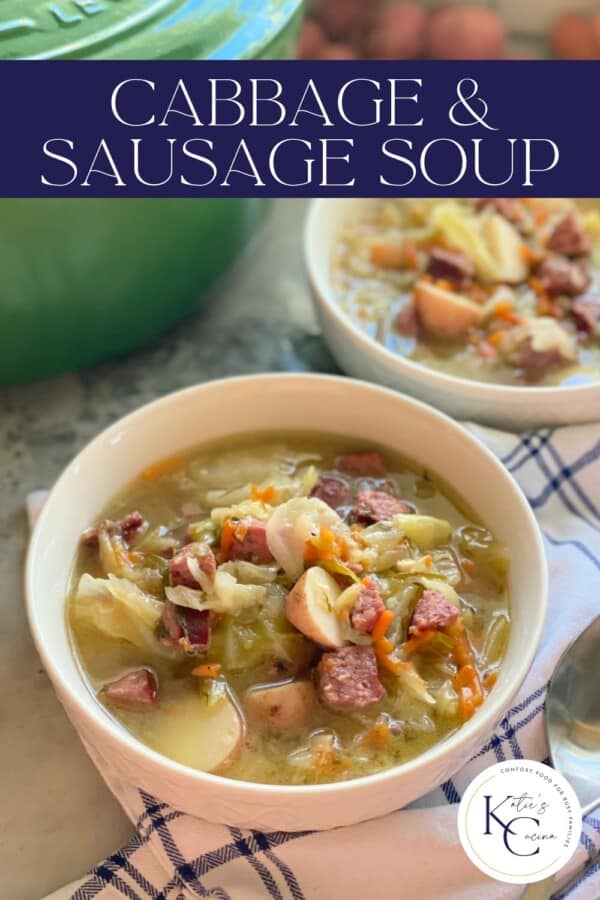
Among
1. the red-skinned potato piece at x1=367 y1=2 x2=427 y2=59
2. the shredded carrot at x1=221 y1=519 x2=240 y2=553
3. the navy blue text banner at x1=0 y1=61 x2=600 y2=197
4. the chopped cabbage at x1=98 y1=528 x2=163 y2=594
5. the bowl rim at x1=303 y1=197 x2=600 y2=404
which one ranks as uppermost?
the navy blue text banner at x1=0 y1=61 x2=600 y2=197

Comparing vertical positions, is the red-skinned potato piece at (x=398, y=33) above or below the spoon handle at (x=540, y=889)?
above

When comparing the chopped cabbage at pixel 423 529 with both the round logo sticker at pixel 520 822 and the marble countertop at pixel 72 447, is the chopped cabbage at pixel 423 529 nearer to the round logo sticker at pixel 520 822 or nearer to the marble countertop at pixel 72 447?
the round logo sticker at pixel 520 822

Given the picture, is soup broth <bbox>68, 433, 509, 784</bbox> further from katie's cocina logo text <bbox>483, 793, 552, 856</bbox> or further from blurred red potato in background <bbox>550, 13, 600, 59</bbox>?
blurred red potato in background <bbox>550, 13, 600, 59</bbox>

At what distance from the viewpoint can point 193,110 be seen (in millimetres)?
1925

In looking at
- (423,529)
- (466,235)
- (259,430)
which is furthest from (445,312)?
(423,529)

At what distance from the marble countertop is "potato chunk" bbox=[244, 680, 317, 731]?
12.0 inches

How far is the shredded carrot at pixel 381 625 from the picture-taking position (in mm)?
1611

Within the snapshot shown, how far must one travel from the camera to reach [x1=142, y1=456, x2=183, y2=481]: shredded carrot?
1.96 metres

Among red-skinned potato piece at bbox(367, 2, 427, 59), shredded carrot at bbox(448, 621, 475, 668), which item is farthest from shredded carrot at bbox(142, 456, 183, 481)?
red-skinned potato piece at bbox(367, 2, 427, 59)

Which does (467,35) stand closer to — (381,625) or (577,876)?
(381,625)

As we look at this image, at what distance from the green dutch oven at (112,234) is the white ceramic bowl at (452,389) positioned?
287 mm

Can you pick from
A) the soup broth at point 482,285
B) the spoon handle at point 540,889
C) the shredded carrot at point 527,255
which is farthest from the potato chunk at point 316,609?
the shredded carrot at point 527,255

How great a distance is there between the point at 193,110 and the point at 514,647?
1081mm

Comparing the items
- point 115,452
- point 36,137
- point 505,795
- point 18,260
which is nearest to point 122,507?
point 115,452
